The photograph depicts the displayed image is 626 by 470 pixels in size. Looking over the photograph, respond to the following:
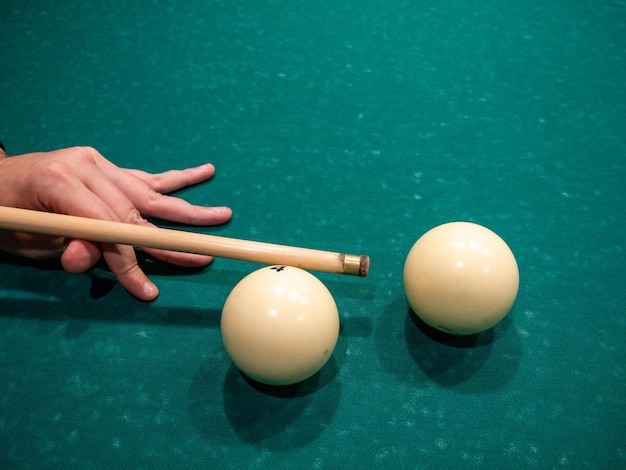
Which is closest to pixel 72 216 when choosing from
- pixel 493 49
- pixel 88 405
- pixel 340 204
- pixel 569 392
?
pixel 88 405

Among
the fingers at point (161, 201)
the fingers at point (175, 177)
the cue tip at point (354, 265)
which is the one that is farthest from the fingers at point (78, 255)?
the cue tip at point (354, 265)

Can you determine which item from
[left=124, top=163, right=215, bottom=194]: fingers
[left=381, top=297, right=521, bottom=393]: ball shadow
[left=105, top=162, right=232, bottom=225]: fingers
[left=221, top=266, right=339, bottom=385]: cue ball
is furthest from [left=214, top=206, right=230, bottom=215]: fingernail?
[left=381, top=297, right=521, bottom=393]: ball shadow

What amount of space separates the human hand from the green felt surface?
0.27ft

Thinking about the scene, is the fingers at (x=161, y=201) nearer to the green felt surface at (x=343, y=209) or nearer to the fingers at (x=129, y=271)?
the green felt surface at (x=343, y=209)

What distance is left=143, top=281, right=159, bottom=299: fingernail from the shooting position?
4.55 feet

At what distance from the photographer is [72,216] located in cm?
127

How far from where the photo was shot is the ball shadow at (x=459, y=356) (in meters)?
1.23

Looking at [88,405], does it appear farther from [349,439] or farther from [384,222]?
[384,222]

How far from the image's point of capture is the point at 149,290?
4.56 ft

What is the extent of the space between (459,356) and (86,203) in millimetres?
1026

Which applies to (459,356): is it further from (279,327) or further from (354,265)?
(279,327)

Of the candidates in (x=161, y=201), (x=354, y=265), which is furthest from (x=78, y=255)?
(x=354, y=265)

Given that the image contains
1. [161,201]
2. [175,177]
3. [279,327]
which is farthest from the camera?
[175,177]

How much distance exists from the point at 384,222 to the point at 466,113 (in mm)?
643
